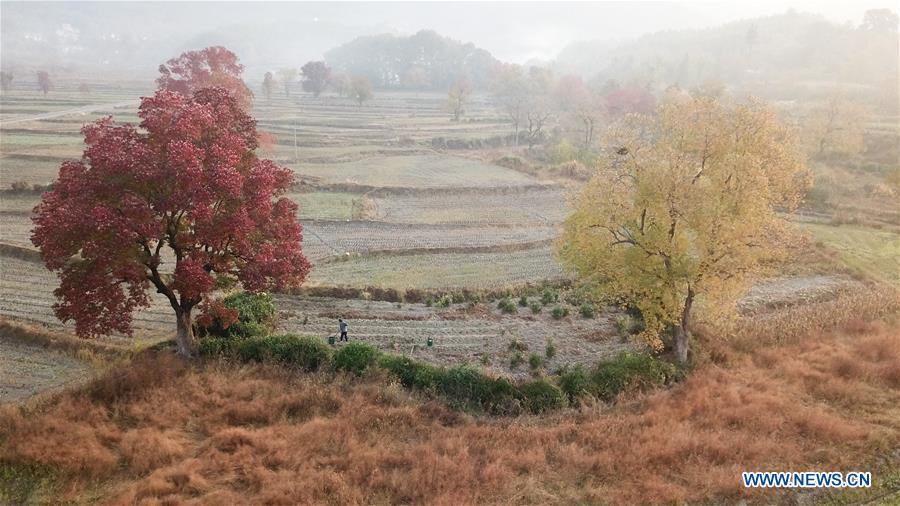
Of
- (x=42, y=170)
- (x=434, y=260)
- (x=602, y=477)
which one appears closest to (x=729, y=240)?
(x=602, y=477)

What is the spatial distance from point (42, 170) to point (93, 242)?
102ft

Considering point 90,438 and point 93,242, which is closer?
point 90,438

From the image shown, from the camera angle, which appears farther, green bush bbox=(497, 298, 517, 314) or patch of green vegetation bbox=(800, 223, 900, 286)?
patch of green vegetation bbox=(800, 223, 900, 286)

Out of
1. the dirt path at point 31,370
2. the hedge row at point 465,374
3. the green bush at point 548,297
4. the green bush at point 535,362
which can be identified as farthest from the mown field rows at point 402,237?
the dirt path at point 31,370

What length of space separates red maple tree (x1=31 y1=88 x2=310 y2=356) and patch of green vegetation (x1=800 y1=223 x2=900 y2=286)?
28732 millimetres

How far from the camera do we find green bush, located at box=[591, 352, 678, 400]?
683 inches

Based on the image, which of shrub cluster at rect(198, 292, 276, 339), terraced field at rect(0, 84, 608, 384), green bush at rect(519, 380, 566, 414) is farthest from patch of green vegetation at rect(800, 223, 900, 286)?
shrub cluster at rect(198, 292, 276, 339)

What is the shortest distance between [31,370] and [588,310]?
19747 millimetres

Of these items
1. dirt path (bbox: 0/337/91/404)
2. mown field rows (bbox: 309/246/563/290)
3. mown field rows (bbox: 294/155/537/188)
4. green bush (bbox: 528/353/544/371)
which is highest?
mown field rows (bbox: 294/155/537/188)

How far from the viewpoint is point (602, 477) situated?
13.2 metres

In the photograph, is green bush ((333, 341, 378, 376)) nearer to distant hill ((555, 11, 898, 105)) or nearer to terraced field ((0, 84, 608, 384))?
terraced field ((0, 84, 608, 384))

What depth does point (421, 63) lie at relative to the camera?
141250 millimetres

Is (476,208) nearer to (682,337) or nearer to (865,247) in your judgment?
(682,337)

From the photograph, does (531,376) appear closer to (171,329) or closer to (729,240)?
(729,240)
